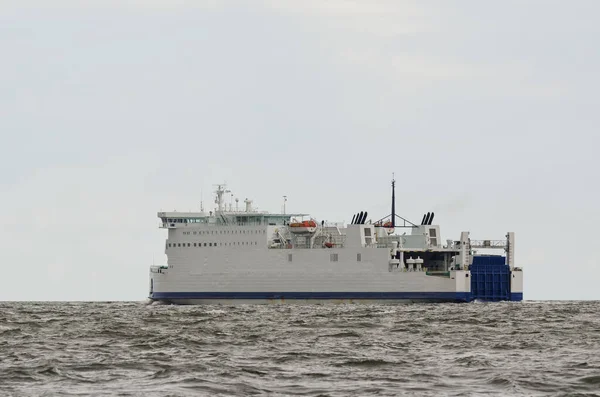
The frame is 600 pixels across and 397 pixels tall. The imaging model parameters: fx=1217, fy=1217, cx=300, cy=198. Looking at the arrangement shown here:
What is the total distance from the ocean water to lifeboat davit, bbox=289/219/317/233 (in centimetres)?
3043

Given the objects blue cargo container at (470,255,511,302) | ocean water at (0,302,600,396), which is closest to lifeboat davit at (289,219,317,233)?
blue cargo container at (470,255,511,302)

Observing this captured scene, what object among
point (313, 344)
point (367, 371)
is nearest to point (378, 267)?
point (313, 344)

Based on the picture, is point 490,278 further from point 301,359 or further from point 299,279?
point 301,359

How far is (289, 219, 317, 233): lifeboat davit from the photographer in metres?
75.8

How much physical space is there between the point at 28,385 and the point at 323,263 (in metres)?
51.6

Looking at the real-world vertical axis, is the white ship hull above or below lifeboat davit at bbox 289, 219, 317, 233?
below

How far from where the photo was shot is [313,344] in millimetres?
33656

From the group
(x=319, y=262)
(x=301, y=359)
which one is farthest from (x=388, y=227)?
(x=301, y=359)

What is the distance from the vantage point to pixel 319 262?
75.2 metres

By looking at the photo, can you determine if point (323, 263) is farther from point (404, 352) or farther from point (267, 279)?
point (404, 352)

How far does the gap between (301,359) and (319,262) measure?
46.6 metres

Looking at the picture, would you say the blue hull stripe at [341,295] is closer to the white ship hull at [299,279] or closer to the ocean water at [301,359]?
the white ship hull at [299,279]

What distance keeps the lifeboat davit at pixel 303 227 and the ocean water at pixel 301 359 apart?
30.4m

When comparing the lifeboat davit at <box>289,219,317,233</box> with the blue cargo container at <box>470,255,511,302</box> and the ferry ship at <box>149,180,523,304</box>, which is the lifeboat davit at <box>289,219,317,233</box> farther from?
the blue cargo container at <box>470,255,511,302</box>
